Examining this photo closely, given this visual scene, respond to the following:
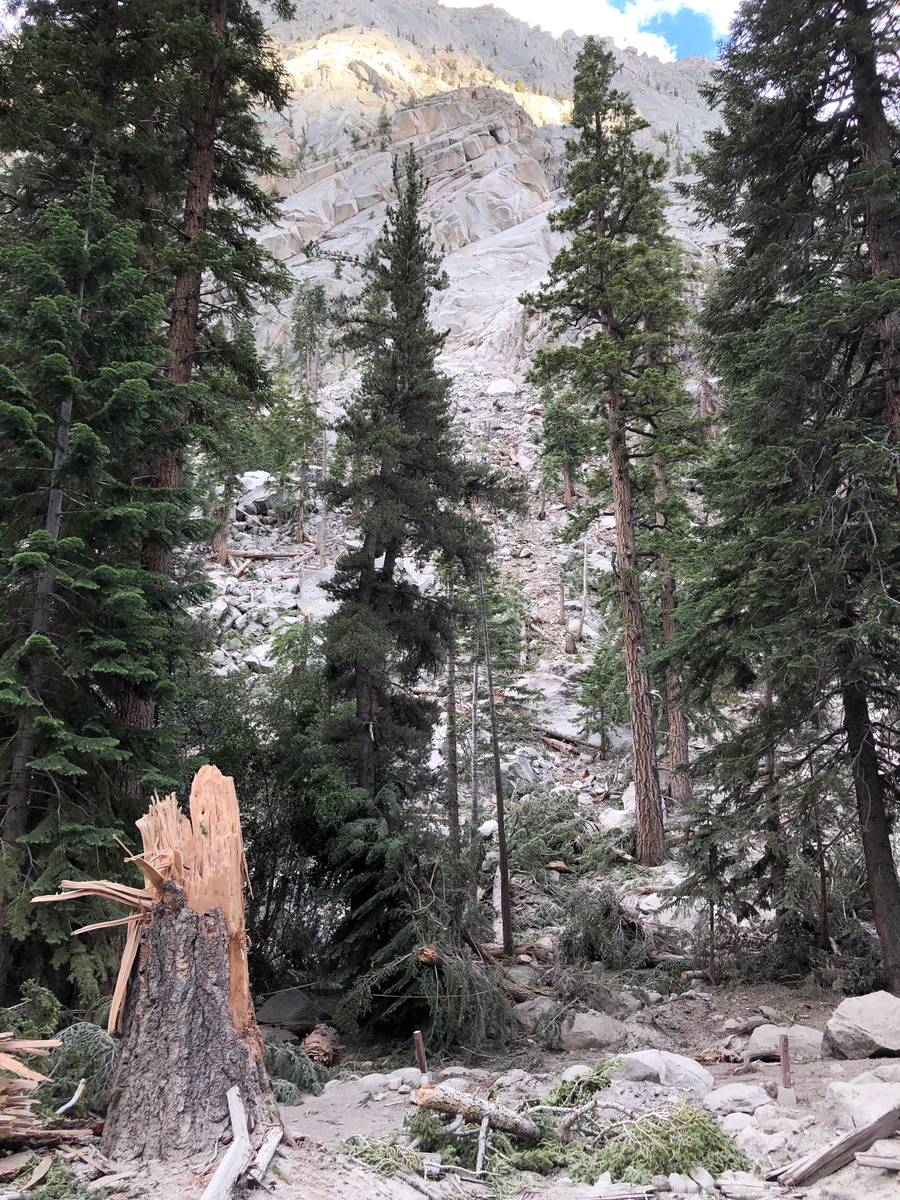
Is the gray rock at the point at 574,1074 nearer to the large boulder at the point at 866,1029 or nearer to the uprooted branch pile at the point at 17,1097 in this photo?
the large boulder at the point at 866,1029

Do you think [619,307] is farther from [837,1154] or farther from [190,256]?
[837,1154]

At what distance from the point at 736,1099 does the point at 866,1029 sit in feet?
4.59

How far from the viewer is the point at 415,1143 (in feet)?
15.1

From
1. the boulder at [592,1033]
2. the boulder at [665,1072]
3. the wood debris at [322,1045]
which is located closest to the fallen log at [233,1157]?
the boulder at [665,1072]

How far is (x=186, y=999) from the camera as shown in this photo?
13.1 feet

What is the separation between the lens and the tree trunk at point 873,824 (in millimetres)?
7629

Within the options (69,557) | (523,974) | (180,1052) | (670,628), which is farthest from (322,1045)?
(670,628)

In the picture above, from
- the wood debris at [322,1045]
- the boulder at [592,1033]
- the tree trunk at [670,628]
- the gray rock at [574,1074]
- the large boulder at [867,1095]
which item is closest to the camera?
the large boulder at [867,1095]

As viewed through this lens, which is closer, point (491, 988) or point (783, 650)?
point (783, 650)

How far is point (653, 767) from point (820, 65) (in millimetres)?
10615

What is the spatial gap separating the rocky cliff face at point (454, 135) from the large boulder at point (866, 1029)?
175ft

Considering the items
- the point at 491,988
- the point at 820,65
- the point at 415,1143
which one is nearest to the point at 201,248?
the point at 820,65

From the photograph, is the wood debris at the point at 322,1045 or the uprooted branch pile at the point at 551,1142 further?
the wood debris at the point at 322,1045

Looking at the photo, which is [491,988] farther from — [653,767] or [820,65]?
[820,65]
